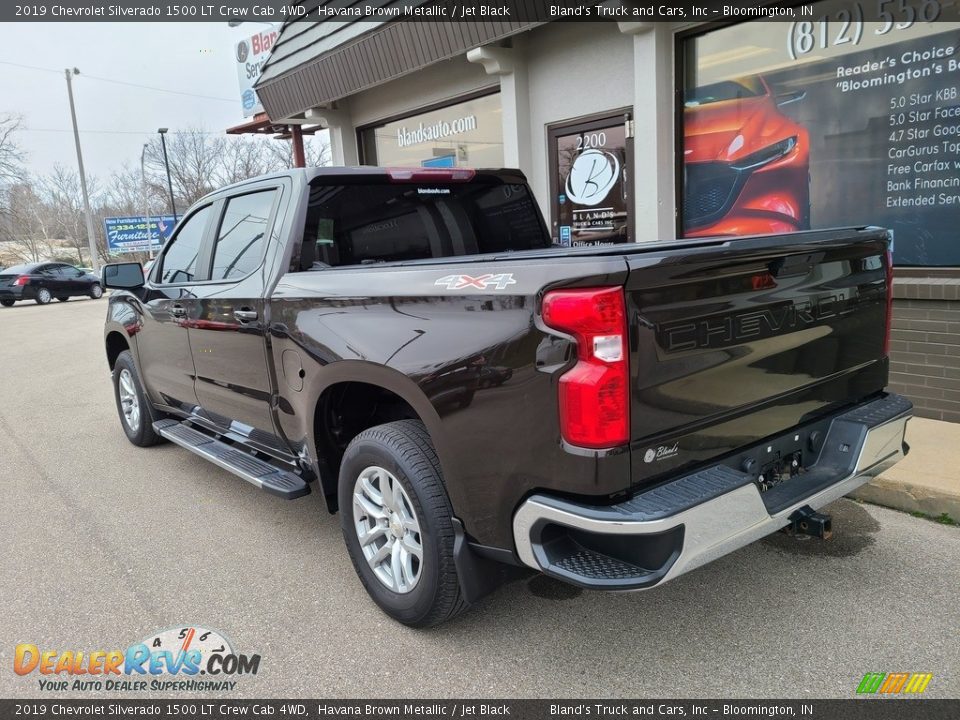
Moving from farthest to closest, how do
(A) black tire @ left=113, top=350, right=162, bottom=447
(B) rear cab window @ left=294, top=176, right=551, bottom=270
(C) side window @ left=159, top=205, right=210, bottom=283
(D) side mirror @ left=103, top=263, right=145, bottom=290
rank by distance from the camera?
(A) black tire @ left=113, top=350, right=162, bottom=447 < (D) side mirror @ left=103, top=263, right=145, bottom=290 < (C) side window @ left=159, top=205, right=210, bottom=283 < (B) rear cab window @ left=294, top=176, right=551, bottom=270

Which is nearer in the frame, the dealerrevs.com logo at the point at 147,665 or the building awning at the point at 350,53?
→ the dealerrevs.com logo at the point at 147,665

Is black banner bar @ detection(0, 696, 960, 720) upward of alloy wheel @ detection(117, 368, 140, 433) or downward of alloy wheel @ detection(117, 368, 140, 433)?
downward

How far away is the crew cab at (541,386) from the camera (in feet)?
7.01

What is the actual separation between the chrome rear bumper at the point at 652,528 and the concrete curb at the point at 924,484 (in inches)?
65.3

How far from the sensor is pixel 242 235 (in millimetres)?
3941

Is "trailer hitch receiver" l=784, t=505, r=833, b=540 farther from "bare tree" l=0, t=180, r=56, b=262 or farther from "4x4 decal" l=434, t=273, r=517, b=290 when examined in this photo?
"bare tree" l=0, t=180, r=56, b=262

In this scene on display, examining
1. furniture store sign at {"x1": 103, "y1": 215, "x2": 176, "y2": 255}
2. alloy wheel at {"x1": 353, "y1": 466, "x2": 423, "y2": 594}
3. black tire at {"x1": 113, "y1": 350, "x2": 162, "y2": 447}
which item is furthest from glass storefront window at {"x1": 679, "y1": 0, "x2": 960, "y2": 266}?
furniture store sign at {"x1": 103, "y1": 215, "x2": 176, "y2": 255}

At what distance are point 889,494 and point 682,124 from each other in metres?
3.90

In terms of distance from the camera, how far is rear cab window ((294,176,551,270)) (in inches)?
141

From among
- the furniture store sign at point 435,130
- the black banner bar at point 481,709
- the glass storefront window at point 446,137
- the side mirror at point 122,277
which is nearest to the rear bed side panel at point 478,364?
the black banner bar at point 481,709

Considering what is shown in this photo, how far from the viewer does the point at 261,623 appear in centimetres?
303

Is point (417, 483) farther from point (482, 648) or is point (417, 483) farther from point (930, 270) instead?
point (930, 270)

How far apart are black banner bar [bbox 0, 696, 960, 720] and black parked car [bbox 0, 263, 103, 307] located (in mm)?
26885

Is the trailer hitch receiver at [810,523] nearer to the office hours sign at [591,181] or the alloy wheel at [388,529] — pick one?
the alloy wheel at [388,529]
